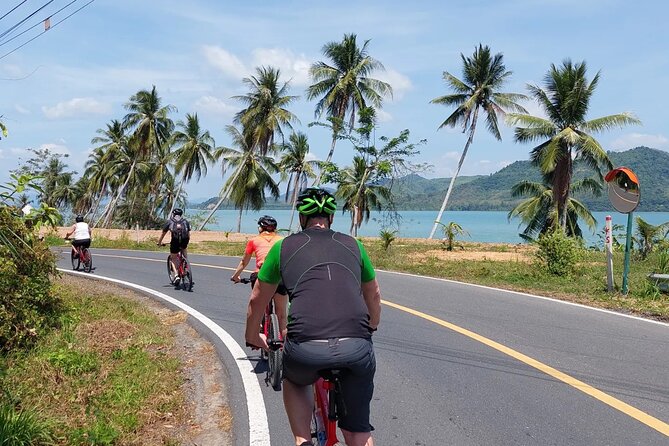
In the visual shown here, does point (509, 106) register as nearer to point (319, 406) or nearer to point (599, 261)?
point (599, 261)

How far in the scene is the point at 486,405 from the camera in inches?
205

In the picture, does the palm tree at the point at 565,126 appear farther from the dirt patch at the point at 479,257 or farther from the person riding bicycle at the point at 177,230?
the person riding bicycle at the point at 177,230

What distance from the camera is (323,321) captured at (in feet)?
9.38

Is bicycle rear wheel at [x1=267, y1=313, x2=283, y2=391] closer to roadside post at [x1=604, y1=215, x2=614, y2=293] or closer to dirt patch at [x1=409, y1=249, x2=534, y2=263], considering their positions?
roadside post at [x1=604, y1=215, x2=614, y2=293]

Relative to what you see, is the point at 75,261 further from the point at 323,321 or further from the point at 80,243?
the point at 323,321

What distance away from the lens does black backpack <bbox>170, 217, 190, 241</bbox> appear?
1230 cm

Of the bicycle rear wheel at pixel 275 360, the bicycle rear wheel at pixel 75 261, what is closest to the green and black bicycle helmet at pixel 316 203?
the bicycle rear wheel at pixel 275 360

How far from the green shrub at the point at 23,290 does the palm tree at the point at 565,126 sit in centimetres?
2607

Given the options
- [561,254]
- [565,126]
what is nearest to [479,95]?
[565,126]

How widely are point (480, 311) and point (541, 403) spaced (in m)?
4.55

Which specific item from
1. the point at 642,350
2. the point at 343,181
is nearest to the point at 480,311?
the point at 642,350

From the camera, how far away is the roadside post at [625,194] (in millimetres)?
10883

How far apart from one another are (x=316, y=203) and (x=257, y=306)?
2.23 ft

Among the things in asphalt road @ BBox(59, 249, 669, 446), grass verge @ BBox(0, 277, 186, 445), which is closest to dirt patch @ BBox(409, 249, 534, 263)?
asphalt road @ BBox(59, 249, 669, 446)
